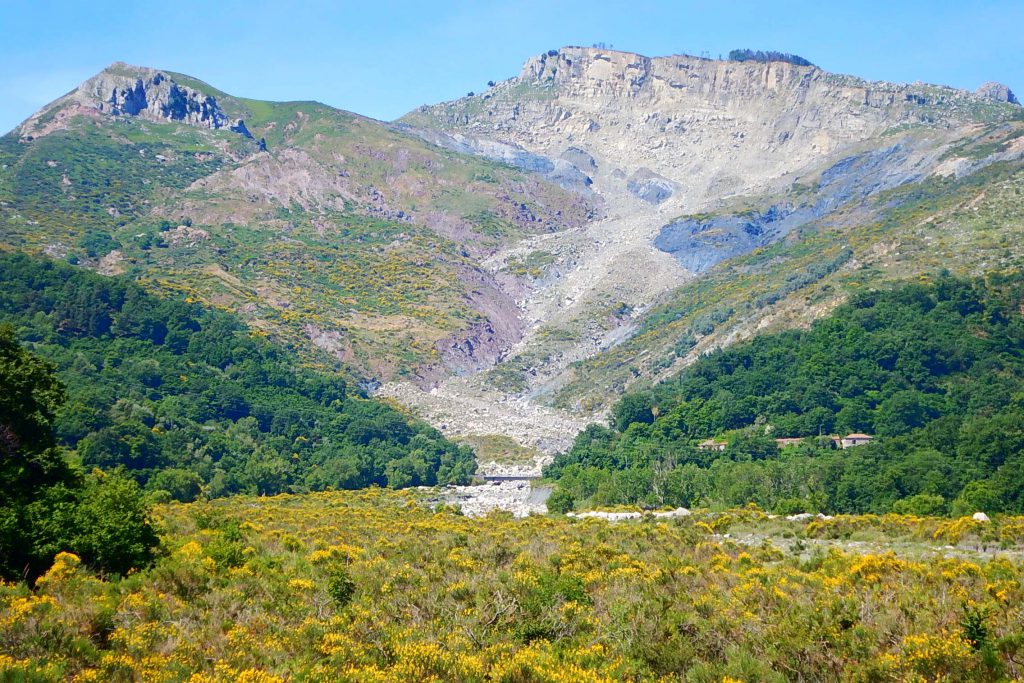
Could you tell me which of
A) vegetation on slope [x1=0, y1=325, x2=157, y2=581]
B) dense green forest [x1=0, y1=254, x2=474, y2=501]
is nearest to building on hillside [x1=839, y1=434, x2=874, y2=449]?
dense green forest [x1=0, y1=254, x2=474, y2=501]

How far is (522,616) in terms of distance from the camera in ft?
57.1

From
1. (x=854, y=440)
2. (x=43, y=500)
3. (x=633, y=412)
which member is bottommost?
(x=43, y=500)

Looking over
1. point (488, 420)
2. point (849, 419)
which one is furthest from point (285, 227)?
point (849, 419)

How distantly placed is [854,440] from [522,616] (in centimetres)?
6146

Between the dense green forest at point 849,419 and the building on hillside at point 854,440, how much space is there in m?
1.20

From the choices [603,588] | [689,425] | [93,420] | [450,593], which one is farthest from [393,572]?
[689,425]

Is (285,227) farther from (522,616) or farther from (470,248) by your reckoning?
(522,616)

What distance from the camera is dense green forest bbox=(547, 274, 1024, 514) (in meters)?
51.8

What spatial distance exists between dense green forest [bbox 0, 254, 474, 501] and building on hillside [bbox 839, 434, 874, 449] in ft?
111

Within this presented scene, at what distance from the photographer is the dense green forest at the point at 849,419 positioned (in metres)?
51.8

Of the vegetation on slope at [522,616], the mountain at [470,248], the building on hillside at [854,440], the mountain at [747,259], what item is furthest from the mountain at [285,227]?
the vegetation on slope at [522,616]

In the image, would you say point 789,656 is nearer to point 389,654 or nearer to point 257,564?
point 389,654

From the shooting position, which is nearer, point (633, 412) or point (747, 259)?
point (633, 412)

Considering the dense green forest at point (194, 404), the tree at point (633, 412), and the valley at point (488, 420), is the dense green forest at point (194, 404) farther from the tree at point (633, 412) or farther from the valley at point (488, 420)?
the tree at point (633, 412)
